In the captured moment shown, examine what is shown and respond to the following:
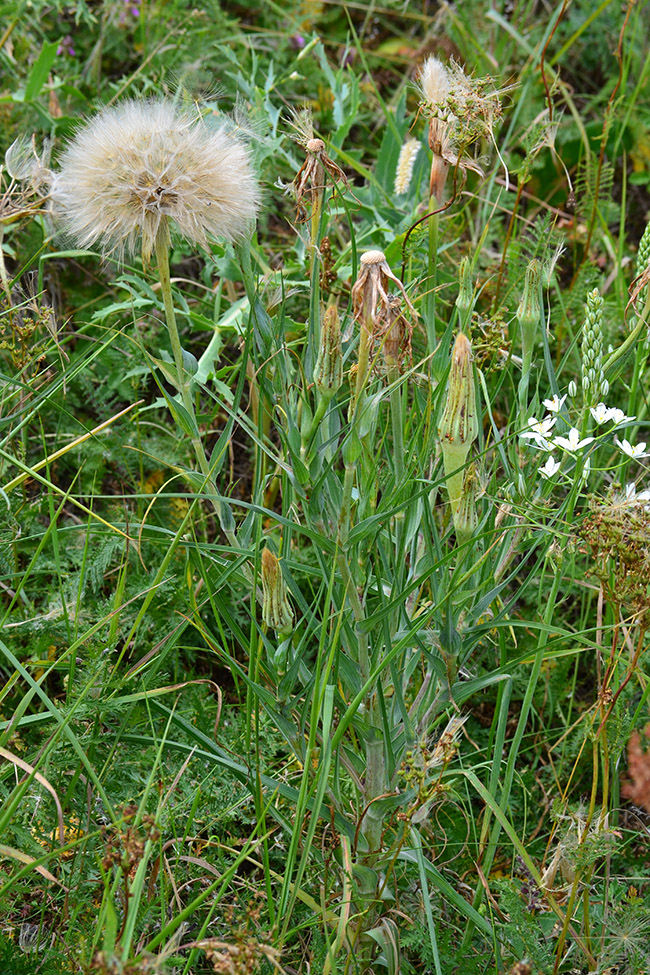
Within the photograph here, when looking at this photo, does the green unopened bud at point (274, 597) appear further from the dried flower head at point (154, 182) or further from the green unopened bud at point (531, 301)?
the green unopened bud at point (531, 301)

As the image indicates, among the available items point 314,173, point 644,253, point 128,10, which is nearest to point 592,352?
point 644,253

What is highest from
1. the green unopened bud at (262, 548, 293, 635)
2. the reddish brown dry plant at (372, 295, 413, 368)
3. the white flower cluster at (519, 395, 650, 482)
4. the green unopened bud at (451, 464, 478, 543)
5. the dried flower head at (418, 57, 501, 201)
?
the dried flower head at (418, 57, 501, 201)

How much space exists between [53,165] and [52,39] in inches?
48.9

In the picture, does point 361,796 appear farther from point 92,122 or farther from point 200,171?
point 92,122

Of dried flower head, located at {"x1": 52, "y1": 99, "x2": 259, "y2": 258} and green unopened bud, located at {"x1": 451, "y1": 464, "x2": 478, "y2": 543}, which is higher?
dried flower head, located at {"x1": 52, "y1": 99, "x2": 259, "y2": 258}

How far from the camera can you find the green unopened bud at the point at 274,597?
1221 millimetres

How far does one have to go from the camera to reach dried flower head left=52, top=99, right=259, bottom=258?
1.30 m

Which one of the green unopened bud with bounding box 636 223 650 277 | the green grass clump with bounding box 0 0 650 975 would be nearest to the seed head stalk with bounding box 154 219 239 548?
the green grass clump with bounding box 0 0 650 975

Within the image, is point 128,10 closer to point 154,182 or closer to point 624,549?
point 154,182

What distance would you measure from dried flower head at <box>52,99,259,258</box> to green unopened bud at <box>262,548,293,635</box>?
48cm

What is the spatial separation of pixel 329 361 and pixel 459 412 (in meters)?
0.19

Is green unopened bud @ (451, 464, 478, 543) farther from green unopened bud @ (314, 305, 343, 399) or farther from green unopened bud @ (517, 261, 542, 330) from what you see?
green unopened bud @ (517, 261, 542, 330)

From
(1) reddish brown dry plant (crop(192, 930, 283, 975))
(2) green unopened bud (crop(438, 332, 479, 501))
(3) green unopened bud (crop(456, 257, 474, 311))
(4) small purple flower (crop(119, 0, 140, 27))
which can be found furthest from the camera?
(4) small purple flower (crop(119, 0, 140, 27))

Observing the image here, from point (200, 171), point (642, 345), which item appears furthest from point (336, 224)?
→ point (200, 171)
